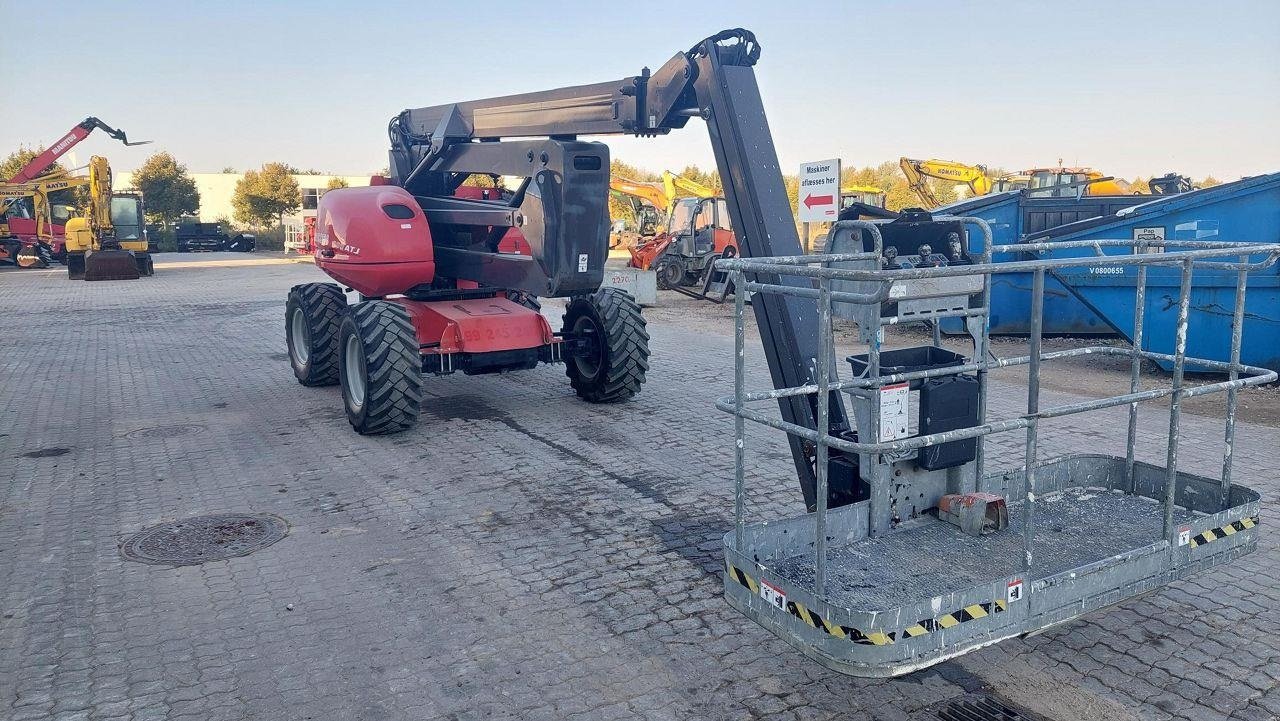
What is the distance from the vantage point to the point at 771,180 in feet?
17.2

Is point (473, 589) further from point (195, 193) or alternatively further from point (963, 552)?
point (195, 193)

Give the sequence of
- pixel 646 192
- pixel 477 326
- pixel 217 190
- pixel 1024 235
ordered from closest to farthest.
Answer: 1. pixel 477 326
2. pixel 1024 235
3. pixel 646 192
4. pixel 217 190

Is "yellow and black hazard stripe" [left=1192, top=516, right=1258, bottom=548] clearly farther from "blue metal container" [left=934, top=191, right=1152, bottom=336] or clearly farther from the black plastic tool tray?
"blue metal container" [left=934, top=191, right=1152, bottom=336]

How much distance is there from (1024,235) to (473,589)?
1077cm

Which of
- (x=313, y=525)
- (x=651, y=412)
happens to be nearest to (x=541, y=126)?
(x=651, y=412)

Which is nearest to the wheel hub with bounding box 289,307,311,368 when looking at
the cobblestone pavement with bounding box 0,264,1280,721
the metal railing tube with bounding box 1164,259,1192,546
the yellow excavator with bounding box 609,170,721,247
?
the cobblestone pavement with bounding box 0,264,1280,721

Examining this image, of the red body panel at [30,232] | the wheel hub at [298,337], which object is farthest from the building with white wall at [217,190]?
the wheel hub at [298,337]

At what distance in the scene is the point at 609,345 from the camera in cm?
884

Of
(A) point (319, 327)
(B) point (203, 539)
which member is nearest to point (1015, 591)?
(B) point (203, 539)

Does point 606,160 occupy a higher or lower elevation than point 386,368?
higher

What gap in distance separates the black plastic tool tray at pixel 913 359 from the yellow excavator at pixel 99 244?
88.8ft

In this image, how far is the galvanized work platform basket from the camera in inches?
136

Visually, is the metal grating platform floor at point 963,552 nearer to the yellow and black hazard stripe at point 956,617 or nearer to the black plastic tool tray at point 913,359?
the yellow and black hazard stripe at point 956,617

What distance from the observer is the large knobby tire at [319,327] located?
9.94 meters
